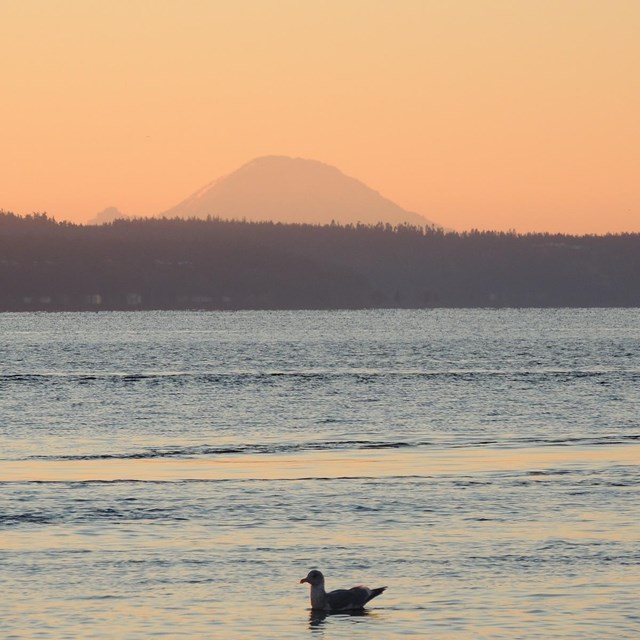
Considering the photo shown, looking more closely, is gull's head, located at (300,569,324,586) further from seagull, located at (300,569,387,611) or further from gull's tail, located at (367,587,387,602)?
gull's tail, located at (367,587,387,602)

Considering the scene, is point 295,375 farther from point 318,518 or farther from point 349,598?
point 349,598

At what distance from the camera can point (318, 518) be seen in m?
36.0

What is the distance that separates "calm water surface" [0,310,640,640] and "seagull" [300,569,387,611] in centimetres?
22

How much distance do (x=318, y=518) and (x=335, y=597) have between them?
9692mm

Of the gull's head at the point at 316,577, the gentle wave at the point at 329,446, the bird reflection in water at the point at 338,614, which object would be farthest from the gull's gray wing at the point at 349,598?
the gentle wave at the point at 329,446

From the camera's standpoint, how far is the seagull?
85.8ft

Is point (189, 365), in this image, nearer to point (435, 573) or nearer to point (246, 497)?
point (246, 497)

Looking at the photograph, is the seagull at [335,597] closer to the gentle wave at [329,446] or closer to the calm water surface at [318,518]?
the calm water surface at [318,518]

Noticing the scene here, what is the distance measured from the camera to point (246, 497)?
39.9m

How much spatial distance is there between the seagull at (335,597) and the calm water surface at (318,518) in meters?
0.22

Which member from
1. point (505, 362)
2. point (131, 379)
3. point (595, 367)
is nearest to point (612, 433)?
point (131, 379)

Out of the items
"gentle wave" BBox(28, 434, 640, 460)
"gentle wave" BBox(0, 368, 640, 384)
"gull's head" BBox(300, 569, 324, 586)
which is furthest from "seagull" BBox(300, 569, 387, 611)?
"gentle wave" BBox(0, 368, 640, 384)

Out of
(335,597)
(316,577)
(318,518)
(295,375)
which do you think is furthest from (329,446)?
(295,375)

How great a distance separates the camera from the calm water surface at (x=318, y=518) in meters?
25.9
